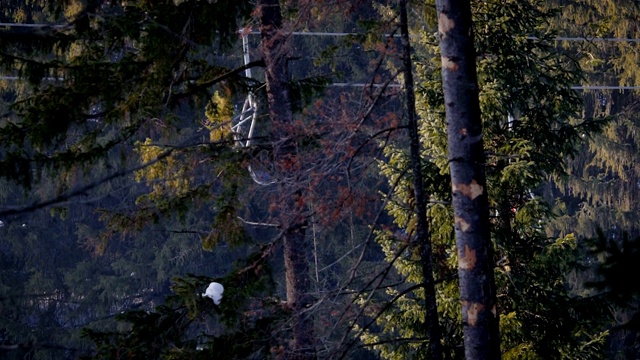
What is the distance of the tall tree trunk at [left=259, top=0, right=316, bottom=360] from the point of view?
725cm

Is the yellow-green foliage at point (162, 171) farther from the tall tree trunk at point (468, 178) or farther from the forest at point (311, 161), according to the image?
the tall tree trunk at point (468, 178)

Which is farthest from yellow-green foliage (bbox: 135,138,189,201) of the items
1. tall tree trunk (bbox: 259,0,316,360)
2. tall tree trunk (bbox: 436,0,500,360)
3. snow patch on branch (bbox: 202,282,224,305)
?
tall tree trunk (bbox: 436,0,500,360)

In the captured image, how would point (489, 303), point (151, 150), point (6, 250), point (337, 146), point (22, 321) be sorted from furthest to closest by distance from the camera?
point (6, 250) → point (22, 321) → point (151, 150) → point (337, 146) → point (489, 303)

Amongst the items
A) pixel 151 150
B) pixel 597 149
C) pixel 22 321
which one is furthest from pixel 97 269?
pixel 151 150

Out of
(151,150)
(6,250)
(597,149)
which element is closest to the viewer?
→ (151,150)

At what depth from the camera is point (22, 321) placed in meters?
25.1

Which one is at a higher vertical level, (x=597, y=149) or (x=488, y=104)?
(x=488, y=104)

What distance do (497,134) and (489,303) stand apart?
3954 millimetres

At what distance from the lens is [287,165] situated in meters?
7.30

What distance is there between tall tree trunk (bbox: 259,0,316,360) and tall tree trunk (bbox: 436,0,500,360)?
1.65 m

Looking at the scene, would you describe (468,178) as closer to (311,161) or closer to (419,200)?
(419,200)

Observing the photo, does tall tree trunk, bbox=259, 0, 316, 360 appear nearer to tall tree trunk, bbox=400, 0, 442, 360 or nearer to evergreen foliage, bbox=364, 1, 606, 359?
tall tree trunk, bbox=400, 0, 442, 360

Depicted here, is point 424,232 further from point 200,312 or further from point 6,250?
point 6,250

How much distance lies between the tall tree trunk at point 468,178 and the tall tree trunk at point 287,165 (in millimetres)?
1650
